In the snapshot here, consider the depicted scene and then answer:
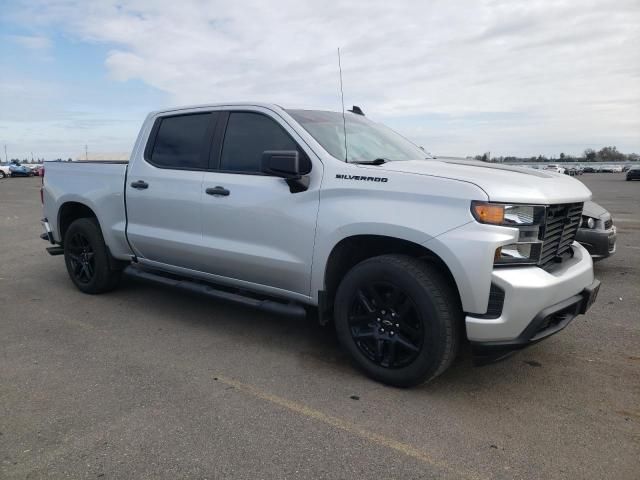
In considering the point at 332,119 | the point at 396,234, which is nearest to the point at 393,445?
the point at 396,234

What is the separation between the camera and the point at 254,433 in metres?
2.87

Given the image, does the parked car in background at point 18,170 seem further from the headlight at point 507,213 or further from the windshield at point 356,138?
the headlight at point 507,213

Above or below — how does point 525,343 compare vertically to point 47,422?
above

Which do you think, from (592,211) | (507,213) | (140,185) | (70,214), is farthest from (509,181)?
(70,214)

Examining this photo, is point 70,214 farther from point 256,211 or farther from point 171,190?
point 256,211

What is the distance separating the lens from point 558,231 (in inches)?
132

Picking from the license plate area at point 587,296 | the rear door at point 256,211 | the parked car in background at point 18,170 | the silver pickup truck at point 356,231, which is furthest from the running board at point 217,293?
the parked car in background at point 18,170

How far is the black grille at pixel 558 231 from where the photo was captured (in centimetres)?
318

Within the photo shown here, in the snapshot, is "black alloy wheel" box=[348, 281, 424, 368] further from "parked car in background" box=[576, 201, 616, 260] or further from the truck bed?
"parked car in background" box=[576, 201, 616, 260]

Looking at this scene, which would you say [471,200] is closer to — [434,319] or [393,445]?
[434,319]

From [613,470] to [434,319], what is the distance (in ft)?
3.77

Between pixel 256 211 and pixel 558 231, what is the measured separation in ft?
6.97

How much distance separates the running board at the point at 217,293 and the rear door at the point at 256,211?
0.13m

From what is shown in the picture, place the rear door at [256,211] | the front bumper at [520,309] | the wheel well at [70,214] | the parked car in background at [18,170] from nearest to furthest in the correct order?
the front bumper at [520,309] < the rear door at [256,211] < the wheel well at [70,214] < the parked car in background at [18,170]
